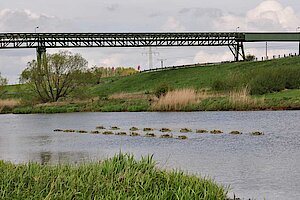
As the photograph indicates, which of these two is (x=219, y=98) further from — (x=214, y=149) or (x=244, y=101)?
(x=214, y=149)

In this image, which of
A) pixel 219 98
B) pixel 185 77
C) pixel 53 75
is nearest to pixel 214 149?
pixel 219 98

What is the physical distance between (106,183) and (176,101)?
38744mm

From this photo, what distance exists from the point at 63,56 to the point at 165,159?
1957 inches

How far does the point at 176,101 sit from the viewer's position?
5162cm

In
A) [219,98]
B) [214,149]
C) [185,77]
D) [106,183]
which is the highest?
[185,77]

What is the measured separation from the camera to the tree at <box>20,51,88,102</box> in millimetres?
68000

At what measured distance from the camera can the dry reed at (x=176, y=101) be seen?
168 feet

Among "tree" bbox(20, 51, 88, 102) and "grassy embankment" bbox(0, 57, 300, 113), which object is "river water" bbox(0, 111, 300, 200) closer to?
"grassy embankment" bbox(0, 57, 300, 113)

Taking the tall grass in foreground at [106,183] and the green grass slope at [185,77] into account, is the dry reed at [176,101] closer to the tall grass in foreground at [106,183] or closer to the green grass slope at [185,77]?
the green grass slope at [185,77]

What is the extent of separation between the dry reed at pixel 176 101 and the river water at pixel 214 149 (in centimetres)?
868

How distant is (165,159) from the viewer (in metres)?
21.1

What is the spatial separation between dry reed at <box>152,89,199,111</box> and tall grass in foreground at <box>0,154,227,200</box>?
36293mm

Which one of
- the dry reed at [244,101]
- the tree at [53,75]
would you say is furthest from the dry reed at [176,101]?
the tree at [53,75]

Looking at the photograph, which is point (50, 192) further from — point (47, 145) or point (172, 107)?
point (172, 107)
